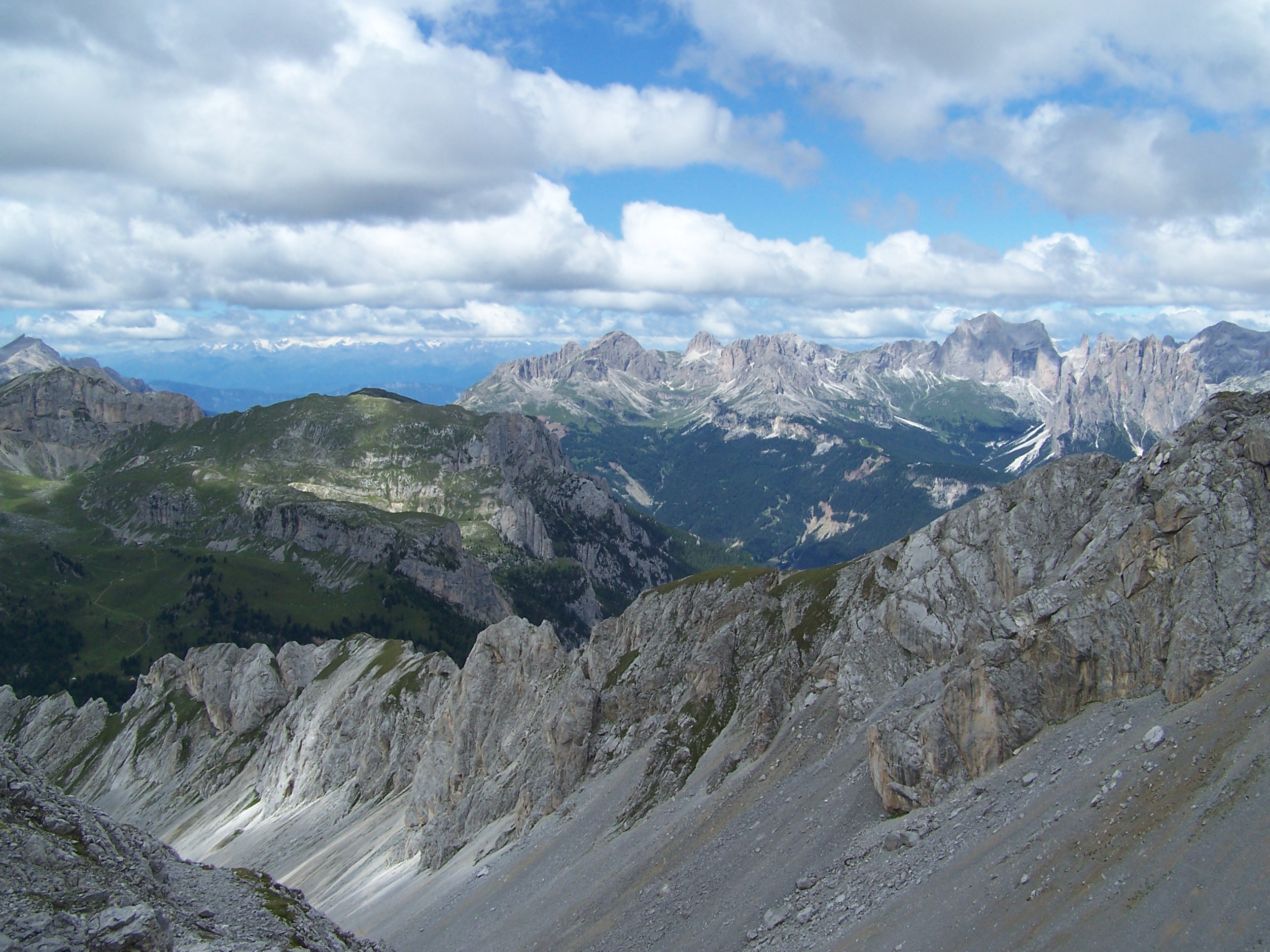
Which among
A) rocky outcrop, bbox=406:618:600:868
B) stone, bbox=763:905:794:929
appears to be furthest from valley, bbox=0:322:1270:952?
rocky outcrop, bbox=406:618:600:868

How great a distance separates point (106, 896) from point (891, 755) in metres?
44.7

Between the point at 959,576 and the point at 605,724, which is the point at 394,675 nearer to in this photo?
the point at 605,724

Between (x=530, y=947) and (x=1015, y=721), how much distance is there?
3851 cm

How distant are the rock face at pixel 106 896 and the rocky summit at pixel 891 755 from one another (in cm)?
2305

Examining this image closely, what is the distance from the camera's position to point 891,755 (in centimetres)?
5438

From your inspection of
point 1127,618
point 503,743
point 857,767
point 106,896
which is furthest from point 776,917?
point 503,743

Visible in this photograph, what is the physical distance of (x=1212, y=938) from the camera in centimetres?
3147

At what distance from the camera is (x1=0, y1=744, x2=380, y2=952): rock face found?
92.8 feet

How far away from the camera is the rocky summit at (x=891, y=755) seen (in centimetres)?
3888

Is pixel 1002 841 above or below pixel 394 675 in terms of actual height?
above

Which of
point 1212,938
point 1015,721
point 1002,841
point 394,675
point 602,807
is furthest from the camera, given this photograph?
point 394,675

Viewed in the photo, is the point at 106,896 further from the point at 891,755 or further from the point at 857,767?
the point at 857,767

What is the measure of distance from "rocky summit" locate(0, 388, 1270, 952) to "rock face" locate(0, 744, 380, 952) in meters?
23.0

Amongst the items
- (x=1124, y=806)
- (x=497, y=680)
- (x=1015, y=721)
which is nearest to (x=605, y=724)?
(x=497, y=680)
